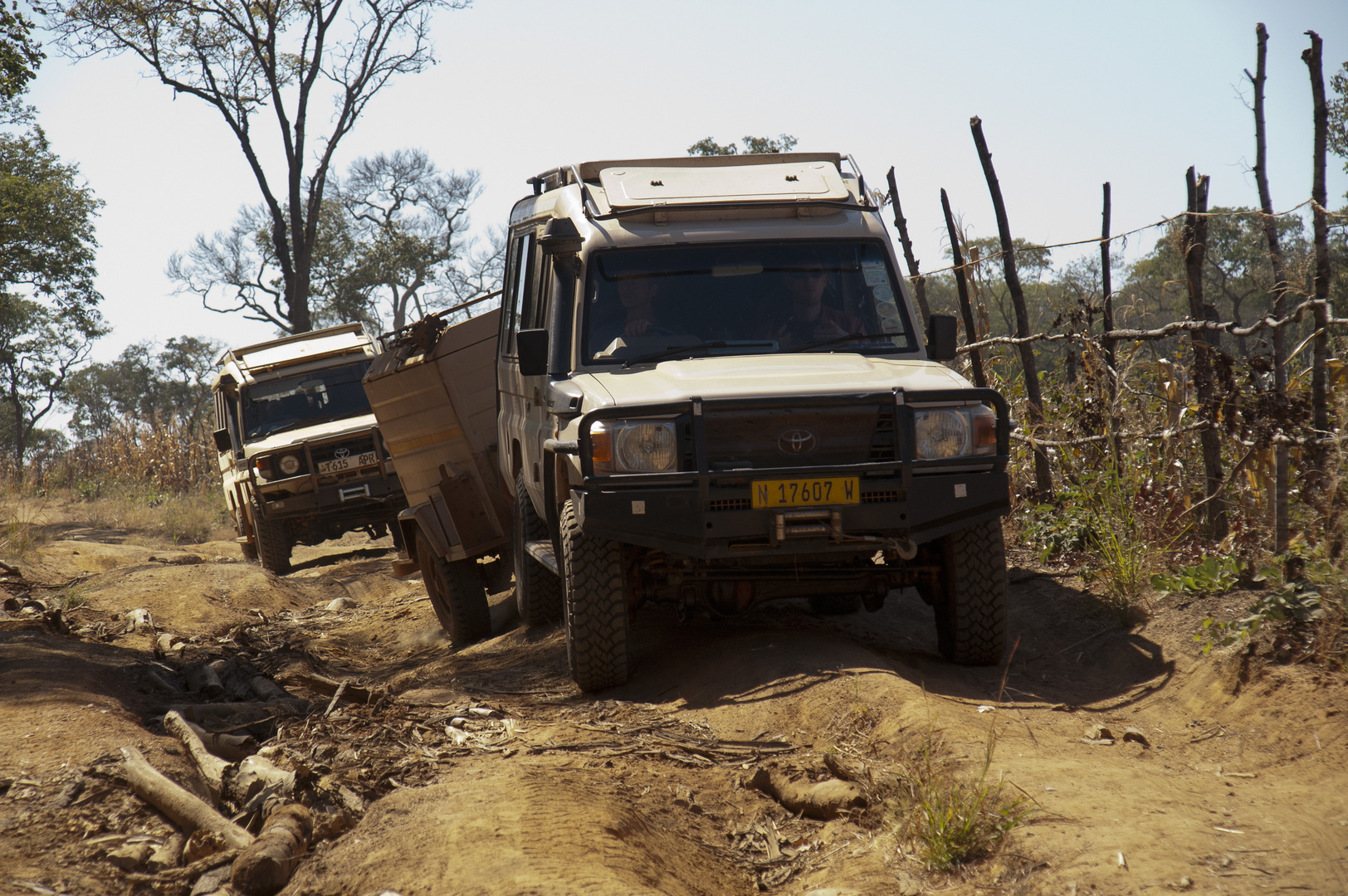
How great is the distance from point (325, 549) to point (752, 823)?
13302 mm

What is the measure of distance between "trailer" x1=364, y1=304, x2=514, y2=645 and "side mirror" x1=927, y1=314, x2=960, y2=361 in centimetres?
325

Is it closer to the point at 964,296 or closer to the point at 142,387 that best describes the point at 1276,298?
the point at 964,296

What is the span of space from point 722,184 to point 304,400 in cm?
870

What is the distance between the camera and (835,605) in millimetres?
6488

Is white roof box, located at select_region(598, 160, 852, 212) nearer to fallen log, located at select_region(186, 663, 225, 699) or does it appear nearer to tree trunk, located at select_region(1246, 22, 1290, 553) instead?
tree trunk, located at select_region(1246, 22, 1290, 553)

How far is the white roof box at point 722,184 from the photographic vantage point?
5555 millimetres

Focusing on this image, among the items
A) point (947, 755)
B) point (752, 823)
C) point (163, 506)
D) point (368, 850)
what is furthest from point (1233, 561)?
point (163, 506)

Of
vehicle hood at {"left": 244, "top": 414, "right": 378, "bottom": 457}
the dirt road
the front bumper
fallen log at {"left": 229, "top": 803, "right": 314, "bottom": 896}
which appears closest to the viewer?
the dirt road

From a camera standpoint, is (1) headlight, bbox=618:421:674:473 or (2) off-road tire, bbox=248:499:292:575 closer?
(1) headlight, bbox=618:421:674:473

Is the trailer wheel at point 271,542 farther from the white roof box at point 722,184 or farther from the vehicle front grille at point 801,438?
the vehicle front grille at point 801,438

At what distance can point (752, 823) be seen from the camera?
3.58m

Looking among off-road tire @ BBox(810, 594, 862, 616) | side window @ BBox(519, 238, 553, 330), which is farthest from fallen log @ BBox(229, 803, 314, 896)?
off-road tire @ BBox(810, 594, 862, 616)

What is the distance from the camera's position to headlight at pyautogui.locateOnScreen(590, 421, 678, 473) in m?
4.46

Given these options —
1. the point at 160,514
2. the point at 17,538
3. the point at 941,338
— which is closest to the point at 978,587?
the point at 941,338
